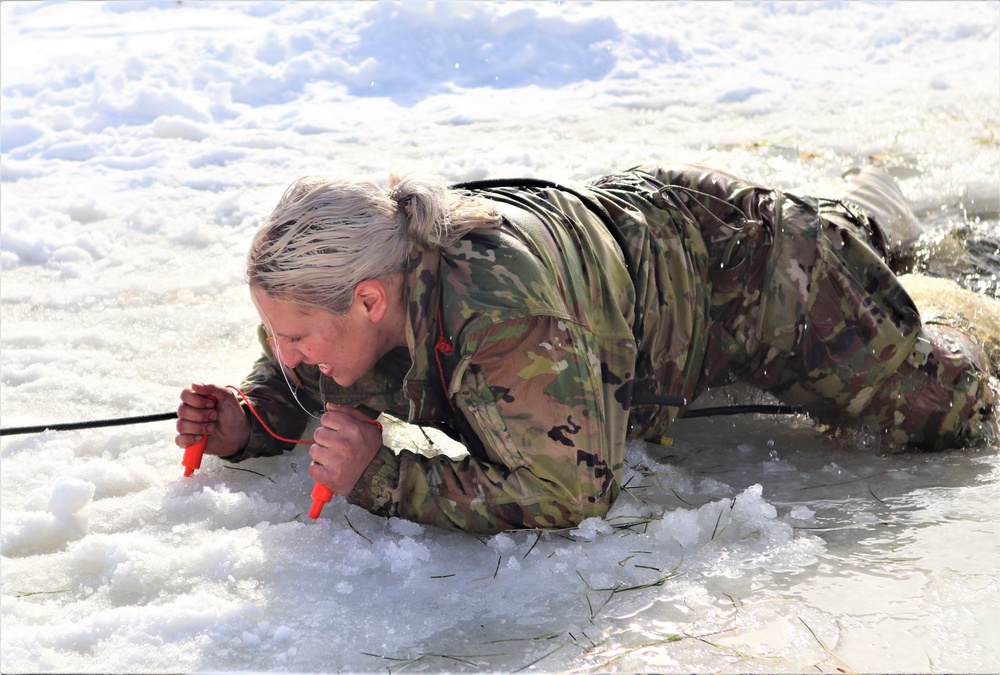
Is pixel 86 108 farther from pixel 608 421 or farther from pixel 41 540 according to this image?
pixel 608 421

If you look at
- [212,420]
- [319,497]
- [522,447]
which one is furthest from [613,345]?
[212,420]

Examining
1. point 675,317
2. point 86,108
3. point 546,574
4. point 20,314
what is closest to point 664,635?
point 546,574

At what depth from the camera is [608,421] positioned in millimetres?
2623

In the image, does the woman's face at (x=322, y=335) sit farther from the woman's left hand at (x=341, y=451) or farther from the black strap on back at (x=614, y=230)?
the black strap on back at (x=614, y=230)

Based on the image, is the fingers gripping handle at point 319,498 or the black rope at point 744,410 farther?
the black rope at point 744,410

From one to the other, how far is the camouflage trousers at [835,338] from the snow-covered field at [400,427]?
0.57 feet

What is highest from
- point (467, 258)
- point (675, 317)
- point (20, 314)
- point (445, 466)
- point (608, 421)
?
point (467, 258)

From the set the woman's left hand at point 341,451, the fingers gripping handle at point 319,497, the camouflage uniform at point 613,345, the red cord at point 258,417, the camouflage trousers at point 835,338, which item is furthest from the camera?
the red cord at point 258,417

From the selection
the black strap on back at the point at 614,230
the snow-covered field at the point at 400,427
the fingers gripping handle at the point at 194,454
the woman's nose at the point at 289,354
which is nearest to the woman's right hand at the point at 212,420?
the fingers gripping handle at the point at 194,454

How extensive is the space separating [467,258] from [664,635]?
1077 mm

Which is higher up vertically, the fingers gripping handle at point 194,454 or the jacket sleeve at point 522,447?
the jacket sleeve at point 522,447

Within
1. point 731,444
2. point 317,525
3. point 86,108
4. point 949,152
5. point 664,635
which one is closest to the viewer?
point 664,635

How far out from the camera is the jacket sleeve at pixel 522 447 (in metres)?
2.48

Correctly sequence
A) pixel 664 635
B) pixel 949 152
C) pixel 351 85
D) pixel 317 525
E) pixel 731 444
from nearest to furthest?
pixel 664 635 < pixel 317 525 < pixel 731 444 < pixel 949 152 < pixel 351 85
